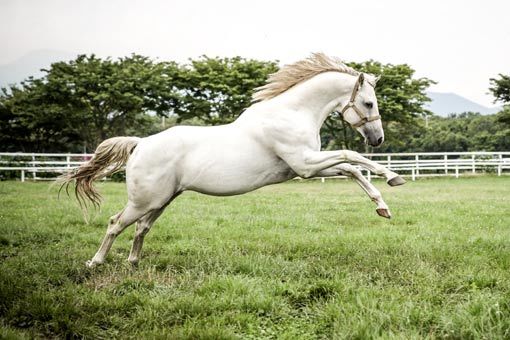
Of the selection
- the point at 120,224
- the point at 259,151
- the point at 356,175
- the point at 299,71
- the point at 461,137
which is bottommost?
the point at 120,224

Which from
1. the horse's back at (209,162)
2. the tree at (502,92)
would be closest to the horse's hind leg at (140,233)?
A: the horse's back at (209,162)

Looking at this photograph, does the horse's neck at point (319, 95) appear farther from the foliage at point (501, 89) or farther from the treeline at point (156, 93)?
the foliage at point (501, 89)

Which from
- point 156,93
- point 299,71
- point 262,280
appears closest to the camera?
point 262,280

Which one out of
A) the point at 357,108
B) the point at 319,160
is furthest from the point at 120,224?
the point at 357,108

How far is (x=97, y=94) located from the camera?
2875 cm

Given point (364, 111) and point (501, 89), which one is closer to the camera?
point (364, 111)

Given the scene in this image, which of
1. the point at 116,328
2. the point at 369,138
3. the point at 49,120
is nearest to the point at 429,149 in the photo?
the point at 49,120

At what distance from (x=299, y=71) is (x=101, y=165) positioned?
308 centimetres

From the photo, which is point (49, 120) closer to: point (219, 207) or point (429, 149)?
point (219, 207)

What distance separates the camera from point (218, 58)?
104 ft

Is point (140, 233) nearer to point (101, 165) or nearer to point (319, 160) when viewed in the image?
point (101, 165)

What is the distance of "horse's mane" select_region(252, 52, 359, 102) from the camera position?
6.12m

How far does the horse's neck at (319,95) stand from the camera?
587 cm

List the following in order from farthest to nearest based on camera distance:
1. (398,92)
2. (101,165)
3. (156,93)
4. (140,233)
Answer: (398,92) → (156,93) → (101,165) → (140,233)
